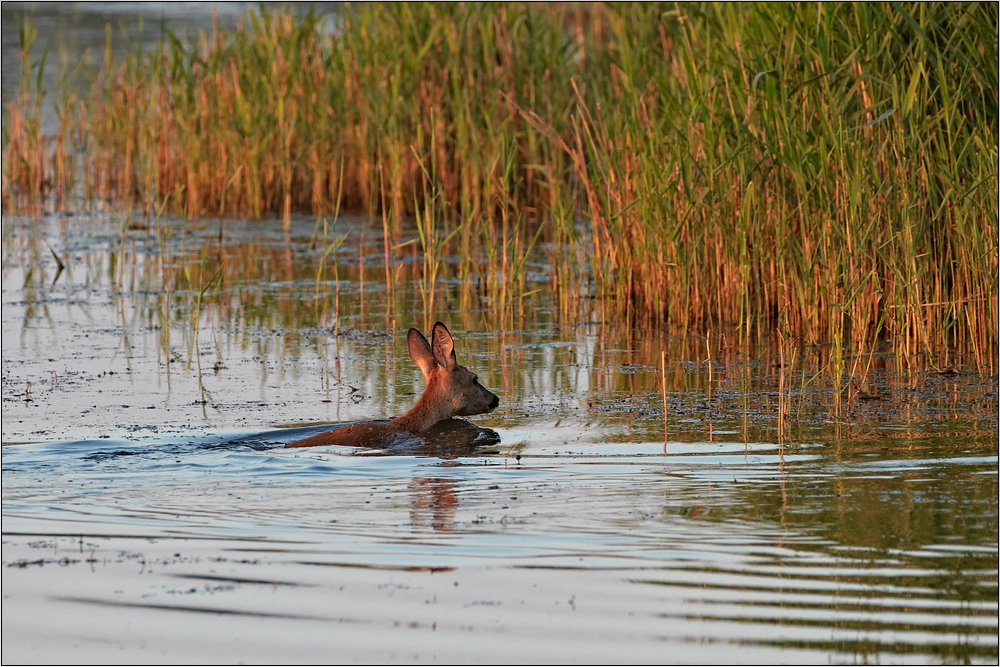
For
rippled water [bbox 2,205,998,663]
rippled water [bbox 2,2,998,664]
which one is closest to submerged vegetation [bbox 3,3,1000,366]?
rippled water [bbox 2,2,998,664]

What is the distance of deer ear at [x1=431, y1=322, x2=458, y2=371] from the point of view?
771 cm

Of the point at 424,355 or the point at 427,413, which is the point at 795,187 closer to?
the point at 424,355

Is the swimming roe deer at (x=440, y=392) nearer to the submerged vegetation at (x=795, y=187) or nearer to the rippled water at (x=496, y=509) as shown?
the rippled water at (x=496, y=509)

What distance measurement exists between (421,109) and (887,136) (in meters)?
6.86

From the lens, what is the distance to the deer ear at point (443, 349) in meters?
7.71

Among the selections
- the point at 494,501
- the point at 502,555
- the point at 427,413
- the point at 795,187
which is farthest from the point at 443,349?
the point at 502,555

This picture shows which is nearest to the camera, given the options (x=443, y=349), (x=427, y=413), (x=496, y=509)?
(x=496, y=509)

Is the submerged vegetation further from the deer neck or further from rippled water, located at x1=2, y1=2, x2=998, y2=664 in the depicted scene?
the deer neck

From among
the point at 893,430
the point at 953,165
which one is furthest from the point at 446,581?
the point at 953,165

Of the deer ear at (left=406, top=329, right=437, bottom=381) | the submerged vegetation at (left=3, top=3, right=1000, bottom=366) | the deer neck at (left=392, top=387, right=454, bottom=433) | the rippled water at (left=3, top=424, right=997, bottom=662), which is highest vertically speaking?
the submerged vegetation at (left=3, top=3, right=1000, bottom=366)

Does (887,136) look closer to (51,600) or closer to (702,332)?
(702,332)

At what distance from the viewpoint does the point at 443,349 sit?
25.4ft

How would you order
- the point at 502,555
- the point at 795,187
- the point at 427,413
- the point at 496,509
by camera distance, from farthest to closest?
the point at 795,187 → the point at 427,413 → the point at 496,509 → the point at 502,555

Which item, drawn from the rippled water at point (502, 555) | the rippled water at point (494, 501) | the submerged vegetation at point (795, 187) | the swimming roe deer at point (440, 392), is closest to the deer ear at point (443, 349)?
the swimming roe deer at point (440, 392)
